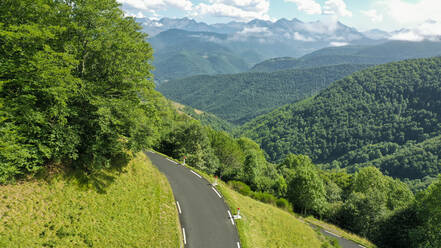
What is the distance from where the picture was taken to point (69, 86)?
14.2m

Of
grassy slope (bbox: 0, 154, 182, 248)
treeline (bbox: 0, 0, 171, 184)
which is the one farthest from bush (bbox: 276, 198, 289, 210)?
treeline (bbox: 0, 0, 171, 184)

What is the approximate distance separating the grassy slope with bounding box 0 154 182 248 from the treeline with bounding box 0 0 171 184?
156 cm

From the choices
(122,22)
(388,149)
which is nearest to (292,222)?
(122,22)

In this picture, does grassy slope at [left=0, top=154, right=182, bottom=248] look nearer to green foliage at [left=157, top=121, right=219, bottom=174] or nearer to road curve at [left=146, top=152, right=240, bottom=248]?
road curve at [left=146, top=152, right=240, bottom=248]

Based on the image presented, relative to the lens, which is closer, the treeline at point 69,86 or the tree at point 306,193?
the treeline at point 69,86

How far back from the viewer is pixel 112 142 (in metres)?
17.5

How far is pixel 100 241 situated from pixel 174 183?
12.1 metres

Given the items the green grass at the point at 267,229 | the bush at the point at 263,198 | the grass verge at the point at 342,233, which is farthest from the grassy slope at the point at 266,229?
the grass verge at the point at 342,233

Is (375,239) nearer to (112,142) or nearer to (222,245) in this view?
(222,245)

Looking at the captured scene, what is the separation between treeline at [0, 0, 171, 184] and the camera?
43.5 feet

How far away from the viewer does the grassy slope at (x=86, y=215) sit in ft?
41.6

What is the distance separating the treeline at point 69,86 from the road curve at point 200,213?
7516mm

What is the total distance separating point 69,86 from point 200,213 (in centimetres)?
1468

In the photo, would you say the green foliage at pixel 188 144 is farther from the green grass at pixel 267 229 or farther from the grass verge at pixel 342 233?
the grass verge at pixel 342 233
